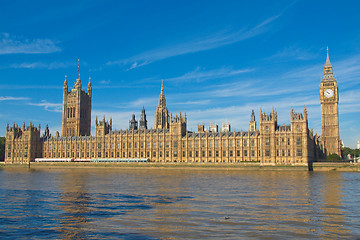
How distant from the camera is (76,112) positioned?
189m

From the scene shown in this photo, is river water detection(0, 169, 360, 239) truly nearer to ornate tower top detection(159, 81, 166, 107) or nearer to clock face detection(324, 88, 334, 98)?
clock face detection(324, 88, 334, 98)

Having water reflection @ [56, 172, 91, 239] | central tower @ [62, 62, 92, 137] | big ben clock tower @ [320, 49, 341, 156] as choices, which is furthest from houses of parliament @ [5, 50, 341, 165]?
water reflection @ [56, 172, 91, 239]

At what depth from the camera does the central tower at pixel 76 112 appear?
188875mm

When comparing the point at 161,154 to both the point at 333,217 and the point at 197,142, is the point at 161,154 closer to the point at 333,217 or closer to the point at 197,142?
the point at 197,142

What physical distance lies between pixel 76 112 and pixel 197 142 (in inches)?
3353

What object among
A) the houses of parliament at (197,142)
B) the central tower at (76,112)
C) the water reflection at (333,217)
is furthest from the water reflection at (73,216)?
the central tower at (76,112)

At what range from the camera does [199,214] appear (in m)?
29.8

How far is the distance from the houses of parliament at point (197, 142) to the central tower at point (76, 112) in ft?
93.8

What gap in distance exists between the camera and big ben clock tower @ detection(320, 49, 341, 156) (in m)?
136

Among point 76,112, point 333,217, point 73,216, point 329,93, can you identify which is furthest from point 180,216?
point 76,112

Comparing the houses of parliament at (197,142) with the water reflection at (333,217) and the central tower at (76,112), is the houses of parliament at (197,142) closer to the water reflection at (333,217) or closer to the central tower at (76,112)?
the central tower at (76,112)

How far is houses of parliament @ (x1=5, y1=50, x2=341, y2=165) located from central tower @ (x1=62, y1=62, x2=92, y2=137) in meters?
A: 28.6

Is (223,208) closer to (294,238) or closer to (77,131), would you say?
(294,238)

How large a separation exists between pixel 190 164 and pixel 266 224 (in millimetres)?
92445
